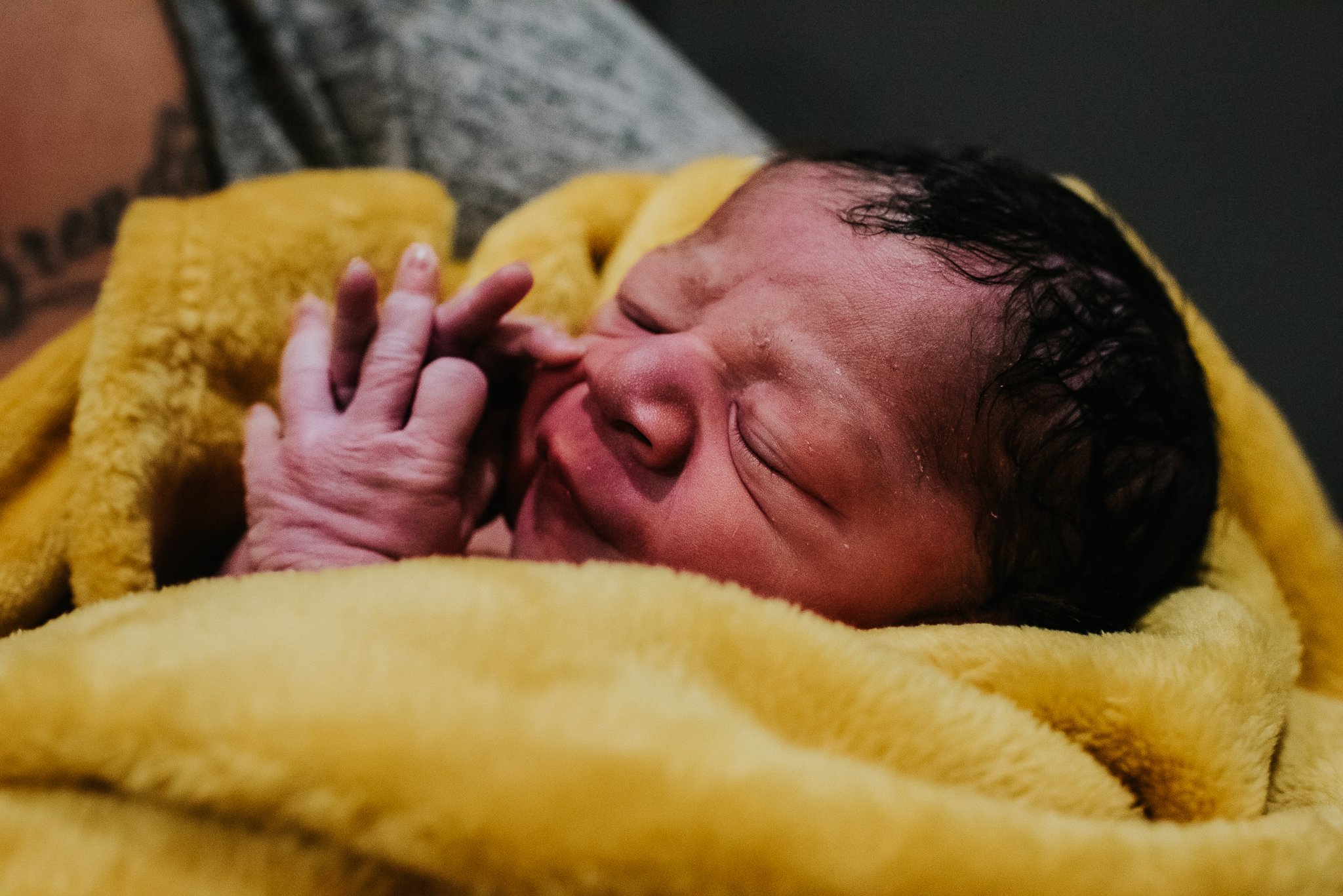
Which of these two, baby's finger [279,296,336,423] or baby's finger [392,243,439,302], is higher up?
baby's finger [392,243,439,302]

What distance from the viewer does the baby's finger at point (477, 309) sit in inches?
27.5

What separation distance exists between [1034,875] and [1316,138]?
1.58 m

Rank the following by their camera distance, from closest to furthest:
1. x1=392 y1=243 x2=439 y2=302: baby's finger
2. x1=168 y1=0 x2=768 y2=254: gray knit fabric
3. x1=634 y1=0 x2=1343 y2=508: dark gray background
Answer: x1=392 y1=243 x2=439 y2=302: baby's finger → x1=168 y1=0 x2=768 y2=254: gray knit fabric → x1=634 y1=0 x2=1343 y2=508: dark gray background

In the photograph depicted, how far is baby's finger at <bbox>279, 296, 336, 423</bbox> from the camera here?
70 cm

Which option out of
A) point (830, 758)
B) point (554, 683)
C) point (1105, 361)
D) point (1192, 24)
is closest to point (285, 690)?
point (554, 683)

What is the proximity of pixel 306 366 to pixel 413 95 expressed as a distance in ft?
1.68

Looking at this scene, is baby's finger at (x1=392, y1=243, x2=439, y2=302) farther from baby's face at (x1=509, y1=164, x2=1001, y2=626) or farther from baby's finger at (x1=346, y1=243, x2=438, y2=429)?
baby's face at (x1=509, y1=164, x2=1001, y2=626)

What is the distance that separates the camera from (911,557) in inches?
23.9

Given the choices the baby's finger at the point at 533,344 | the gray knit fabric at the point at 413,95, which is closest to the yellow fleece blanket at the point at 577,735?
the baby's finger at the point at 533,344

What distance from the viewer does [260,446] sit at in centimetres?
70

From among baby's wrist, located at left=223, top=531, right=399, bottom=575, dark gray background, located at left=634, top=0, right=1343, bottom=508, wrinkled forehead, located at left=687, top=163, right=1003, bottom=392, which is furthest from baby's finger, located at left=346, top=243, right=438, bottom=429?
dark gray background, located at left=634, top=0, right=1343, bottom=508

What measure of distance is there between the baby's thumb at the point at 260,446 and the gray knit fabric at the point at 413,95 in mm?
450

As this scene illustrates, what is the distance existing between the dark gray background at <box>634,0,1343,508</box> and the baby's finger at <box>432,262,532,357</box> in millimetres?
1259

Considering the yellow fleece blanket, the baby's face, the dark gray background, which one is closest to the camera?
the yellow fleece blanket
